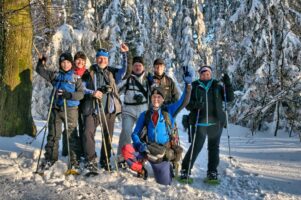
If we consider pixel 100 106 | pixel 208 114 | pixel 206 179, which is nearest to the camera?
pixel 100 106

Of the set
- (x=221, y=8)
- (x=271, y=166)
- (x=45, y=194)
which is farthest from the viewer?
(x=221, y=8)

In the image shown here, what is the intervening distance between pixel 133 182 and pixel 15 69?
3.22 m

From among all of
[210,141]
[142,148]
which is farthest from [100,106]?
[210,141]

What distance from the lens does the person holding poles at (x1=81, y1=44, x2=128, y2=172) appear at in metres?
6.45

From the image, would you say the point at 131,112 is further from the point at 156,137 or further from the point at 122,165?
the point at 122,165

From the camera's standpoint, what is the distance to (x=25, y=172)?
5.96m

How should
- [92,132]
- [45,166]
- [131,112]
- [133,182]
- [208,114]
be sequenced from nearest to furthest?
[133,182] → [45,166] → [92,132] → [208,114] → [131,112]

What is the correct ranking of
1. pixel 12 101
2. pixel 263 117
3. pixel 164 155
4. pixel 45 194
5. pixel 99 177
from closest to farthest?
pixel 45 194
pixel 99 177
pixel 164 155
pixel 12 101
pixel 263 117

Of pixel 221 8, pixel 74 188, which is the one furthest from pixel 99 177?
pixel 221 8

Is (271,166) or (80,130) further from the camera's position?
(271,166)

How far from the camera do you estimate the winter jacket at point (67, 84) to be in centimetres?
642

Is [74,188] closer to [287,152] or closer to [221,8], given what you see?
[287,152]

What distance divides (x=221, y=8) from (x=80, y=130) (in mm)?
38632

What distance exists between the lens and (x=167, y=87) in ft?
24.2
